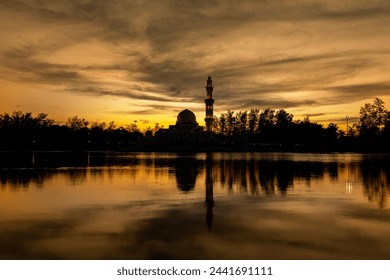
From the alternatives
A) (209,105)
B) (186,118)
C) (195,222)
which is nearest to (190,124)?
(186,118)

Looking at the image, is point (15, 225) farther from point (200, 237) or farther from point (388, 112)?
point (388, 112)

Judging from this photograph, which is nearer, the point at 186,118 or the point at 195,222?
the point at 195,222

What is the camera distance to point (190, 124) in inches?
6304

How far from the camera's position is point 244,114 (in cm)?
15662

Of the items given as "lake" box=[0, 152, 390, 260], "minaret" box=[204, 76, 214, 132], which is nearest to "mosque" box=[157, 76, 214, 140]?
"minaret" box=[204, 76, 214, 132]

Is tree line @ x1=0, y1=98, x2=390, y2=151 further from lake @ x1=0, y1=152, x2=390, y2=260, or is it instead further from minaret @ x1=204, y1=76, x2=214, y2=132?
lake @ x1=0, y1=152, x2=390, y2=260

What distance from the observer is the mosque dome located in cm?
16088

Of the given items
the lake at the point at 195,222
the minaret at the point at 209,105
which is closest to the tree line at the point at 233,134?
the minaret at the point at 209,105

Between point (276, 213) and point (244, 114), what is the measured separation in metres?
142

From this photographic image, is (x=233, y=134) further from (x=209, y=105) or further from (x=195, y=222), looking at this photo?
(x=195, y=222)

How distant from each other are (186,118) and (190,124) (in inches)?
119

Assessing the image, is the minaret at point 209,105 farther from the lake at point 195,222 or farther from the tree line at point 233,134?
the lake at point 195,222

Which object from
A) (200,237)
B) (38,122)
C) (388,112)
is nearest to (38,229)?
(200,237)

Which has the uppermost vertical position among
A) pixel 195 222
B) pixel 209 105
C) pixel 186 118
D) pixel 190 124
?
pixel 209 105
